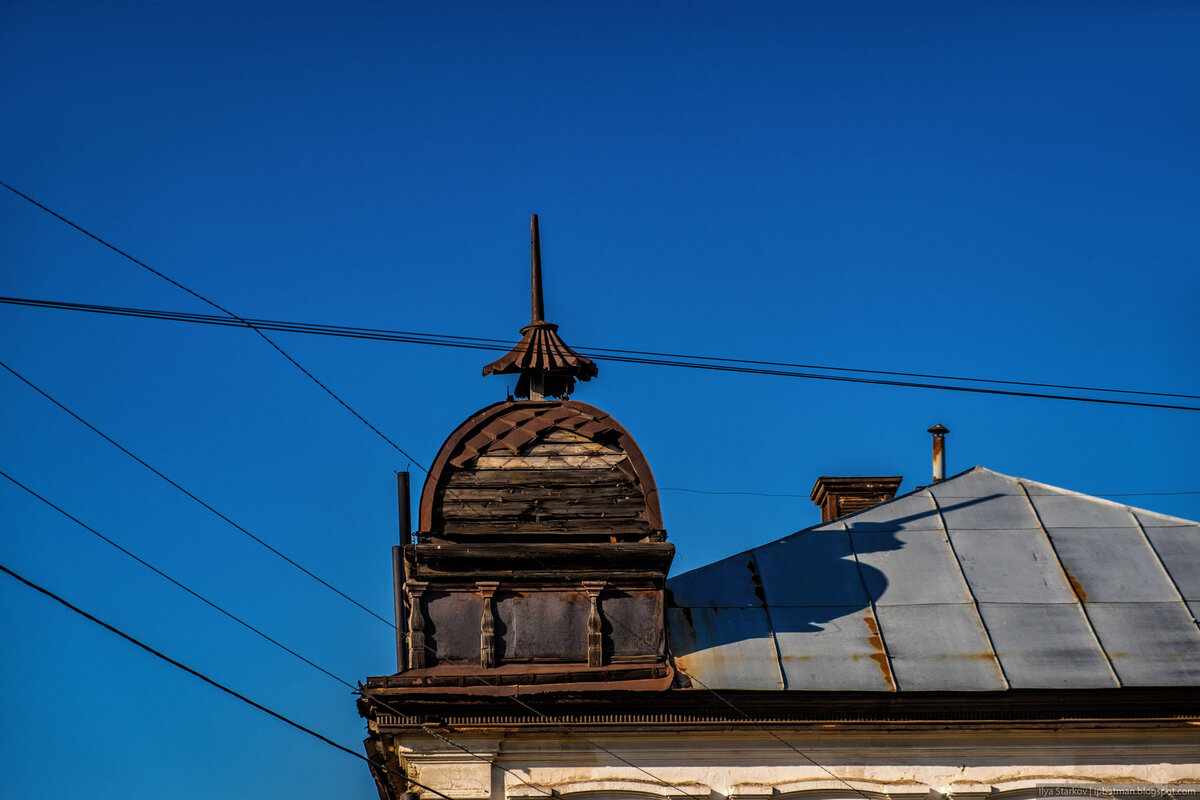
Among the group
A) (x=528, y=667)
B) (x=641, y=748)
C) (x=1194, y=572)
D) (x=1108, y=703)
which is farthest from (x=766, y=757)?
(x=1194, y=572)

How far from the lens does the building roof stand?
1555 cm

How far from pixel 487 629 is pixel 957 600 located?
5.20 m

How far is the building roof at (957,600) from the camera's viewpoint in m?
15.6

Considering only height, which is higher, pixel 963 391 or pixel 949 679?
pixel 963 391

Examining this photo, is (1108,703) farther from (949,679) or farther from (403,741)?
(403,741)

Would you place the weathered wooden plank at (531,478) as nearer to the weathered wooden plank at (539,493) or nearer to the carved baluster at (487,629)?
the weathered wooden plank at (539,493)

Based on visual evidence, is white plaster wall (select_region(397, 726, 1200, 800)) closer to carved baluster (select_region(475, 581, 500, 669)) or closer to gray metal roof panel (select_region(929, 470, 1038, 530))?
carved baluster (select_region(475, 581, 500, 669))

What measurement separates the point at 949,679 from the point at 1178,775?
2.43 m

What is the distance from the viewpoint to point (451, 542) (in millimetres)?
15555

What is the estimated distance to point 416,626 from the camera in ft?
50.2

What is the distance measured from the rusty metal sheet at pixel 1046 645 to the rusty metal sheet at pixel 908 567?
51 cm

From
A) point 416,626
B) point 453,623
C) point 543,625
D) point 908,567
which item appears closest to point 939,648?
point 908,567

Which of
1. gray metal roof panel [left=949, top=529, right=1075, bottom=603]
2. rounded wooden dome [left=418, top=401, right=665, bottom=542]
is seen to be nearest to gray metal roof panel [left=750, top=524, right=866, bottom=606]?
Result: gray metal roof panel [left=949, top=529, right=1075, bottom=603]

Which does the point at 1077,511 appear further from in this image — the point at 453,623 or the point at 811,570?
the point at 453,623
